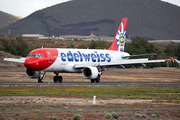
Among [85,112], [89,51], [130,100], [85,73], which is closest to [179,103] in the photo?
[130,100]

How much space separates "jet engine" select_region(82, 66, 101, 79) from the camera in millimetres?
40938

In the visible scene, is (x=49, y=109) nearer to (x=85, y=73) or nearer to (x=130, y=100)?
(x=130, y=100)

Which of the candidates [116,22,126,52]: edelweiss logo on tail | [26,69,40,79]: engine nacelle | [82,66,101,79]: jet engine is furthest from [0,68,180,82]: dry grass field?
[82,66,101,79]: jet engine

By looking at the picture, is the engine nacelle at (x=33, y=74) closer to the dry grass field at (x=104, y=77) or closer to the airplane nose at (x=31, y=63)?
the airplane nose at (x=31, y=63)

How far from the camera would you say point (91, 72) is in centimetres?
4091

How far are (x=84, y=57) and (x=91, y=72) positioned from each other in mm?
4656

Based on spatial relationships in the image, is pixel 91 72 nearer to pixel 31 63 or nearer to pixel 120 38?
pixel 31 63

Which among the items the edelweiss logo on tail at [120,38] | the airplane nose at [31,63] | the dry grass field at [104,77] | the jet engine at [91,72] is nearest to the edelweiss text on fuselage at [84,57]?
the jet engine at [91,72]

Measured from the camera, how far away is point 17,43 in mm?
106562

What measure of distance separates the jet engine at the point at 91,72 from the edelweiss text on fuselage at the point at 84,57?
2.26 metres

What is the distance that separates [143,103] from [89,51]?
24462 millimetres

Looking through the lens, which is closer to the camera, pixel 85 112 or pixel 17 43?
pixel 85 112

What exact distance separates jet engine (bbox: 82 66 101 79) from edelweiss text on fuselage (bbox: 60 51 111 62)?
2.26 meters

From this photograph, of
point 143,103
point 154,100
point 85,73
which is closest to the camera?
point 143,103
